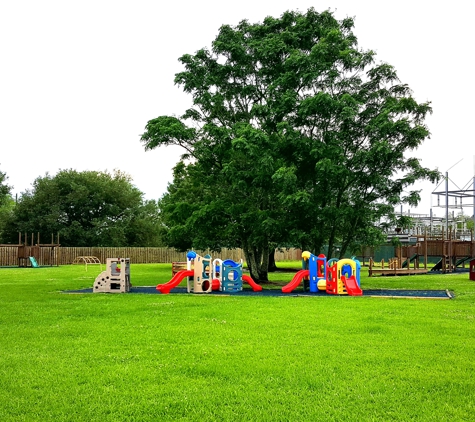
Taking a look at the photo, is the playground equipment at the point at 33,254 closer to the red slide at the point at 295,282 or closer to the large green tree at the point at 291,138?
the large green tree at the point at 291,138

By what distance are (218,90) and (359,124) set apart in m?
6.25

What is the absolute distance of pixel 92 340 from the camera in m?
7.91

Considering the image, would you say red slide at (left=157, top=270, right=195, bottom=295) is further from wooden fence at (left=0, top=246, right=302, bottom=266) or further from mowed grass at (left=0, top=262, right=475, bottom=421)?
wooden fence at (left=0, top=246, right=302, bottom=266)

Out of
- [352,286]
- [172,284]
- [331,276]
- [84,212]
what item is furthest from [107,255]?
[352,286]

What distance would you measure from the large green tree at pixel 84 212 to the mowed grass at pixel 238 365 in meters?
43.0

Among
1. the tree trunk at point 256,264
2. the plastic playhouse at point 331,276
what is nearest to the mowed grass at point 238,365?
the plastic playhouse at point 331,276

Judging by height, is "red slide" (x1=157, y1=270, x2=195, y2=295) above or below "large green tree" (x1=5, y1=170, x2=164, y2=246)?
below

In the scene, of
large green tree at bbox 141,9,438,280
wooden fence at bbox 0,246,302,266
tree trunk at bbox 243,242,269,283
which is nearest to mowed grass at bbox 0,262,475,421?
large green tree at bbox 141,9,438,280

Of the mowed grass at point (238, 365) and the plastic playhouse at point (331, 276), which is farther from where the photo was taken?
the plastic playhouse at point (331, 276)

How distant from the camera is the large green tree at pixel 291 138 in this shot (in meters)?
18.1

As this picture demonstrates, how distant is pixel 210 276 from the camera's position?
17312 millimetres

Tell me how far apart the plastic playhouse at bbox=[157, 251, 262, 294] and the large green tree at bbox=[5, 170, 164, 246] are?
37.0m

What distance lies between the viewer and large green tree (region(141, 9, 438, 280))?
18078mm

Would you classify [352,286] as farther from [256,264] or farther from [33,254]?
[33,254]
